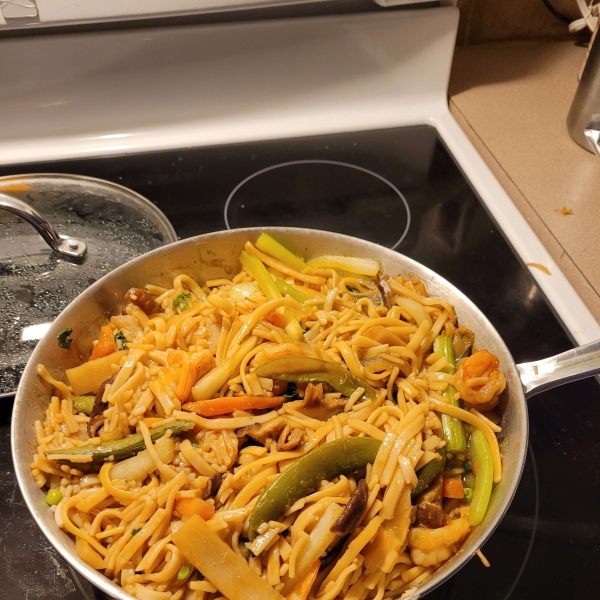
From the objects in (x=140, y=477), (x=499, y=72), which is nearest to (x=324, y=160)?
(x=499, y=72)

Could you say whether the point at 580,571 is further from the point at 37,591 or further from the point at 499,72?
the point at 499,72

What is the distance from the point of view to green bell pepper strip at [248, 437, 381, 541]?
38.8 inches

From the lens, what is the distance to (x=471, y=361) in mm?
1162

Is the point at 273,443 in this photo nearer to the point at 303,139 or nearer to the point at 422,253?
the point at 422,253

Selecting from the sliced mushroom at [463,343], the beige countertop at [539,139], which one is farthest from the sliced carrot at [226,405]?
the beige countertop at [539,139]

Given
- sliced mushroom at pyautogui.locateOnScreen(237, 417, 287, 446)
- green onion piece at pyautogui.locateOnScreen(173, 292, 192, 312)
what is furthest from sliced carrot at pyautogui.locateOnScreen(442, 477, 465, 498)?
green onion piece at pyautogui.locateOnScreen(173, 292, 192, 312)

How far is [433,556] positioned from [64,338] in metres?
0.89

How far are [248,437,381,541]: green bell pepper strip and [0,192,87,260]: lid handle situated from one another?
3.10 ft

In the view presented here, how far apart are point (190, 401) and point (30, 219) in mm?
679

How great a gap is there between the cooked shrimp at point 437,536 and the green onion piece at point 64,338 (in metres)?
0.83

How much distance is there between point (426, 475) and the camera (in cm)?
108

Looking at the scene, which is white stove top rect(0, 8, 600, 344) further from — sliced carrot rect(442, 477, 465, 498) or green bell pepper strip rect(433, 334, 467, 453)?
sliced carrot rect(442, 477, 465, 498)

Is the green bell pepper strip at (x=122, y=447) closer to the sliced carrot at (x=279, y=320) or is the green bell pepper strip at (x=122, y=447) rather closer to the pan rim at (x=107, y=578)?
the pan rim at (x=107, y=578)

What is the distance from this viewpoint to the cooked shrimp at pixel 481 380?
113 centimetres
